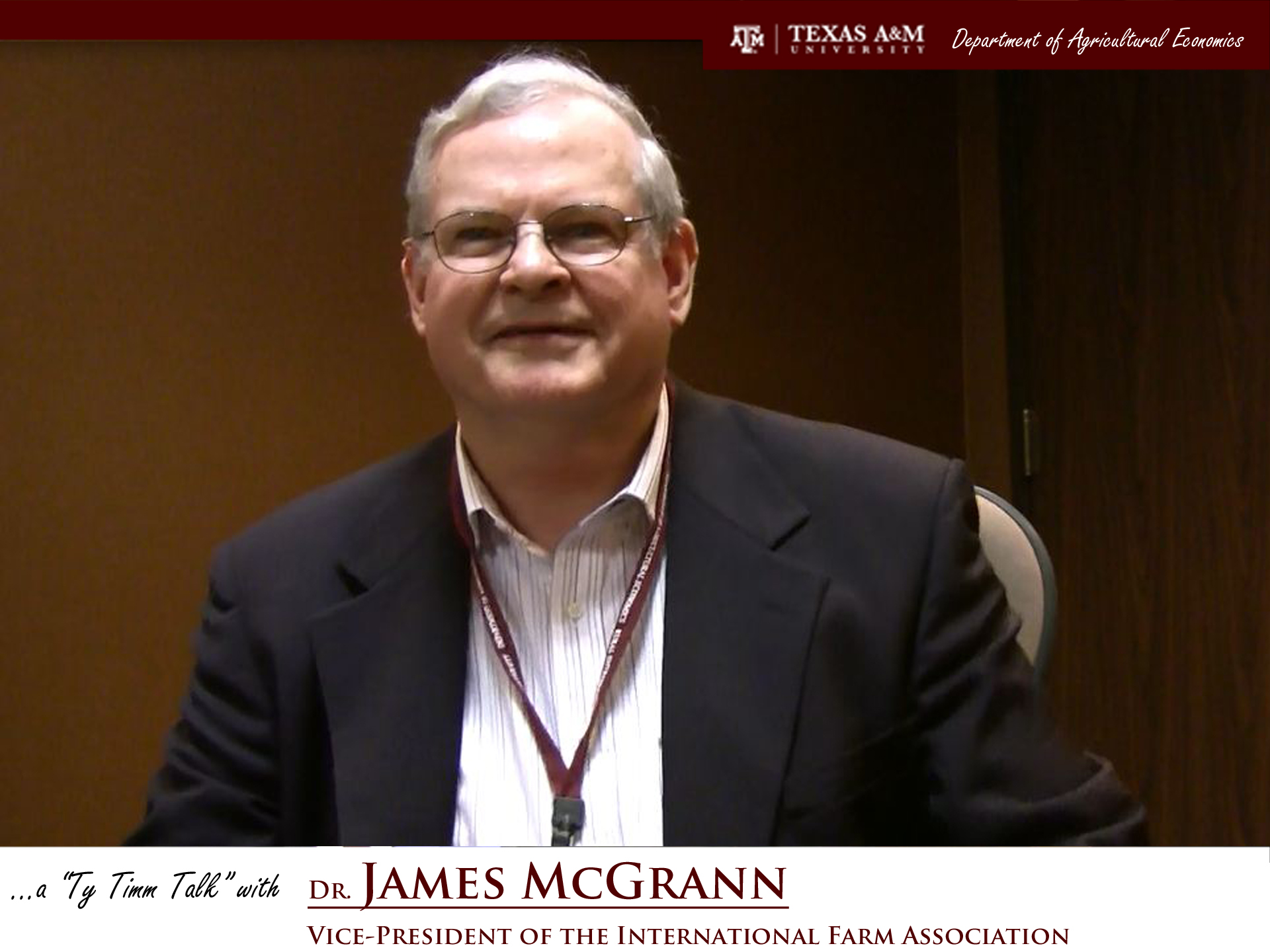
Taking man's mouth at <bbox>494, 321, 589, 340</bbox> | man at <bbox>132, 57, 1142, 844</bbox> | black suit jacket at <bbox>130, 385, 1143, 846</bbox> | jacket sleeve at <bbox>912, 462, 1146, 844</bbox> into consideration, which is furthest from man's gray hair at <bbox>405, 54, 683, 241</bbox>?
jacket sleeve at <bbox>912, 462, 1146, 844</bbox>

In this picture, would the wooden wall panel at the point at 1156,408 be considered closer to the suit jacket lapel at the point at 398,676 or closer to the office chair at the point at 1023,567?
the office chair at the point at 1023,567

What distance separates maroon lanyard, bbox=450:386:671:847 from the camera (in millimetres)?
977

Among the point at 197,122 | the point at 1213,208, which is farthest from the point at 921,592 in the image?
the point at 197,122

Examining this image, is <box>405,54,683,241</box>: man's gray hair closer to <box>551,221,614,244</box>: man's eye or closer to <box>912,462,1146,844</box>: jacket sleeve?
<box>551,221,614,244</box>: man's eye

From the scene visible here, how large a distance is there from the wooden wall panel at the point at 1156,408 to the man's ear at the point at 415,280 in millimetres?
538

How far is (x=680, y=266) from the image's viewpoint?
1098mm

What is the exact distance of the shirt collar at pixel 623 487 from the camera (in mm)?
1057

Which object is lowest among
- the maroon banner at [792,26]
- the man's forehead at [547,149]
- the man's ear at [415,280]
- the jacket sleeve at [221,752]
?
the jacket sleeve at [221,752]

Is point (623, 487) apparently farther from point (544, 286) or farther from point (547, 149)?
point (547, 149)

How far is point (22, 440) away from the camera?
3.60 feet

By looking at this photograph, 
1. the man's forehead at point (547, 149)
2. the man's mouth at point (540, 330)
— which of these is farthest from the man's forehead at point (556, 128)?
the man's mouth at point (540, 330)
